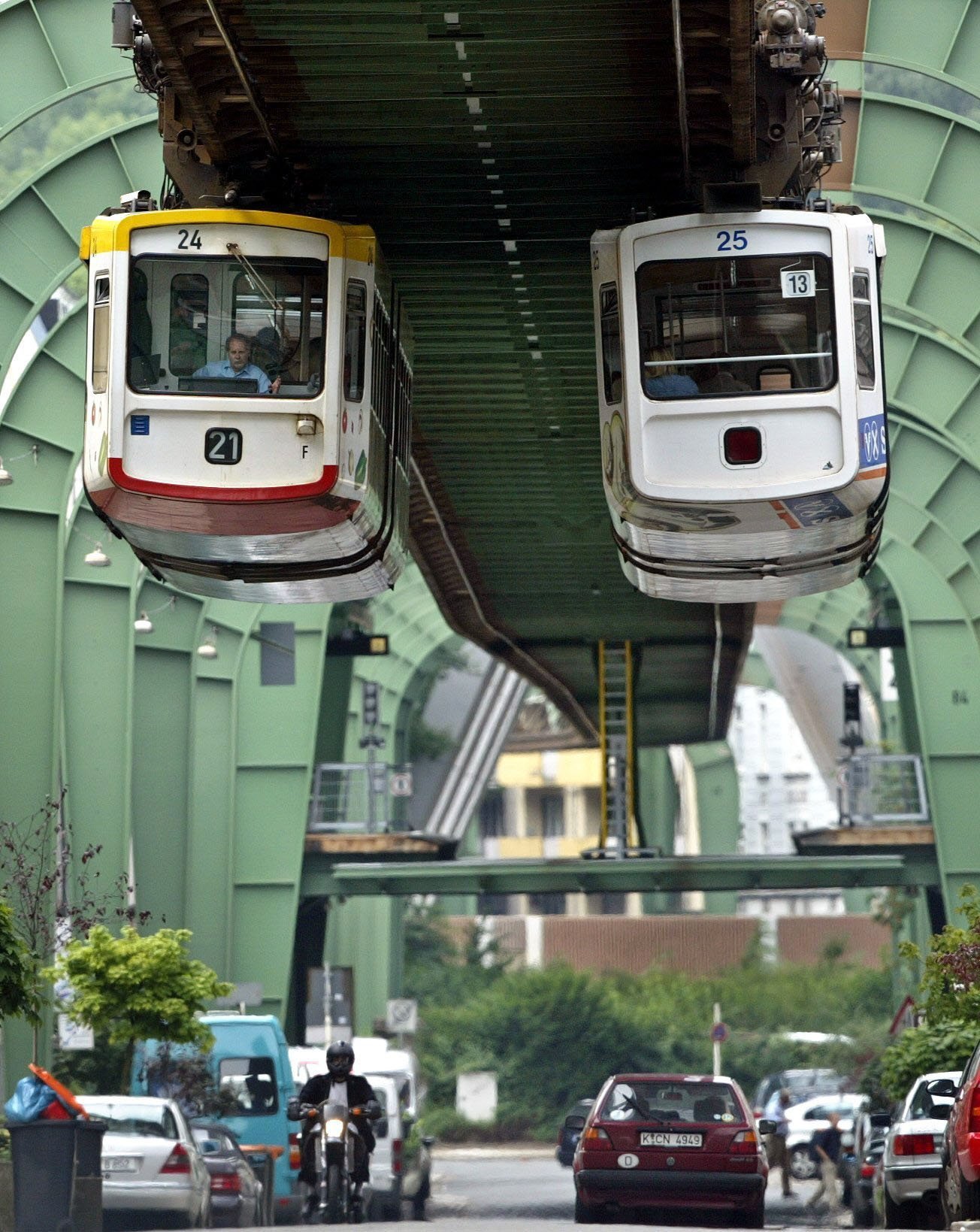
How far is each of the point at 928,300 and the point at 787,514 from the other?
41.9 feet

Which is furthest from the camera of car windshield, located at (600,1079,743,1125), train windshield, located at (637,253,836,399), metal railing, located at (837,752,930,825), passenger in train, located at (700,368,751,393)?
metal railing, located at (837,752,930,825)

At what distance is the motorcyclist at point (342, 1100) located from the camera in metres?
15.6

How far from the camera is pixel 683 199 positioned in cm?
1630

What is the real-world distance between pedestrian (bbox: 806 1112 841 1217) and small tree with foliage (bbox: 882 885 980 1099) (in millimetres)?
2670

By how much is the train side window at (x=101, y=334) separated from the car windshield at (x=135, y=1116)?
6.76 metres

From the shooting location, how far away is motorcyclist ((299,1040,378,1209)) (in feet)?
51.0

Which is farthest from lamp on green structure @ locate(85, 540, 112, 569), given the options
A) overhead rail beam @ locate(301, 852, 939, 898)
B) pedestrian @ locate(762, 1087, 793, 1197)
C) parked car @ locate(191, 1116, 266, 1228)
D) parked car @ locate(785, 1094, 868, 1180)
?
parked car @ locate(785, 1094, 868, 1180)

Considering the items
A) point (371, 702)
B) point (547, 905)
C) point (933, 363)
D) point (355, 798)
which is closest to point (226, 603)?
point (371, 702)

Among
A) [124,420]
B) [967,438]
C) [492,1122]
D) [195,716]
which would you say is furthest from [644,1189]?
[492,1122]

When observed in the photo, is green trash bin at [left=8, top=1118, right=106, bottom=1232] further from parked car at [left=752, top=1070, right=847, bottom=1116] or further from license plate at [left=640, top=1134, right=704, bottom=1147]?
parked car at [left=752, top=1070, right=847, bottom=1116]

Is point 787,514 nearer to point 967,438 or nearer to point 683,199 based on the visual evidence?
point 683,199

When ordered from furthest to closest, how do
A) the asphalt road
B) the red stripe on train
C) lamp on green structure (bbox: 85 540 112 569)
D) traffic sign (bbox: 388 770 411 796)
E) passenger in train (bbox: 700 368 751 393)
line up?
traffic sign (bbox: 388 770 411 796) → lamp on green structure (bbox: 85 540 112 569) → passenger in train (bbox: 700 368 751 393) → the asphalt road → the red stripe on train

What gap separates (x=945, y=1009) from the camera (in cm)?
2309

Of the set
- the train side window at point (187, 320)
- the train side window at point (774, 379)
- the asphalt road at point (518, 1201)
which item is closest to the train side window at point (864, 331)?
the train side window at point (774, 379)
